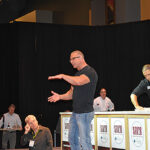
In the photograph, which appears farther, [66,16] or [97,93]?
[66,16]

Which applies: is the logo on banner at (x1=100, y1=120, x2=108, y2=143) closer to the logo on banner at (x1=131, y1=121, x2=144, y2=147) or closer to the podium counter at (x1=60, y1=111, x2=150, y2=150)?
the podium counter at (x1=60, y1=111, x2=150, y2=150)

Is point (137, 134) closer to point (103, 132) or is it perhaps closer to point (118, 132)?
point (118, 132)

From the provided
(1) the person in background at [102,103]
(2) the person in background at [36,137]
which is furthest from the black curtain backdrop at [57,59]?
(2) the person in background at [36,137]

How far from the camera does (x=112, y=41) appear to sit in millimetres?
10742

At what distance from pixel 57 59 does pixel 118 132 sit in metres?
6.14

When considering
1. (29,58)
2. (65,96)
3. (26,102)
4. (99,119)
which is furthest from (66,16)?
(65,96)

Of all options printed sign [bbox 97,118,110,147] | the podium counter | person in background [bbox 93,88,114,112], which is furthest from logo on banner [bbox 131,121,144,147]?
person in background [bbox 93,88,114,112]

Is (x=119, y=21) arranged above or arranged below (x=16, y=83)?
above

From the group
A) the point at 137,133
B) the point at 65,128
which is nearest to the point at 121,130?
the point at 137,133

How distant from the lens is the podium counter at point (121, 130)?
14.4 feet

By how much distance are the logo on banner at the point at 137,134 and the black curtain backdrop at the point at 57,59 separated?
18.8 ft

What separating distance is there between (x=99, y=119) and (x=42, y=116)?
211 inches

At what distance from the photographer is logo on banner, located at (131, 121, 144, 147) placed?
14.5ft

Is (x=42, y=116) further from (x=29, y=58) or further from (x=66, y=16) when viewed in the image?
(x=66, y=16)
